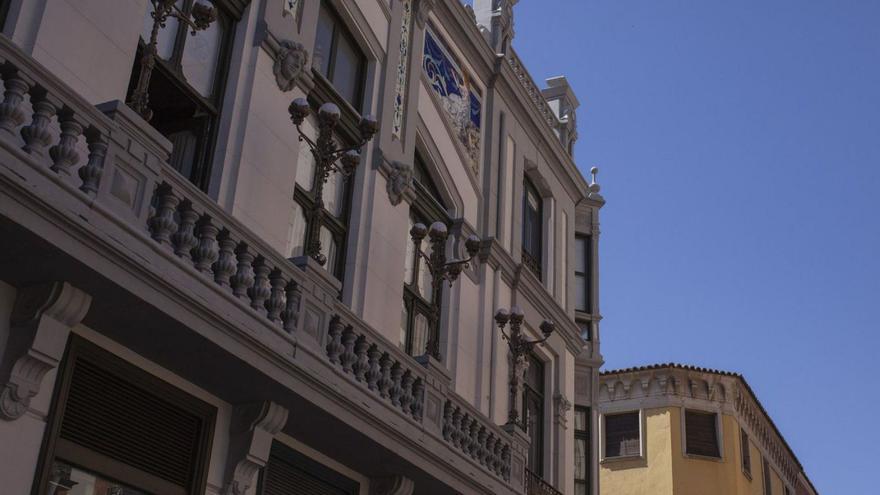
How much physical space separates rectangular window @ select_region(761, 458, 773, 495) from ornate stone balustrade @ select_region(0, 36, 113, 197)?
32673 millimetres

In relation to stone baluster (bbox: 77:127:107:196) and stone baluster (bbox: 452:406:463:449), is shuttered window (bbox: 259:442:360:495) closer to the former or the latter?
stone baluster (bbox: 452:406:463:449)

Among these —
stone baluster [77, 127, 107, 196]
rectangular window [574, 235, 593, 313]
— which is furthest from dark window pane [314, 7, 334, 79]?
rectangular window [574, 235, 593, 313]

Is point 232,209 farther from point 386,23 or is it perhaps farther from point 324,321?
point 386,23

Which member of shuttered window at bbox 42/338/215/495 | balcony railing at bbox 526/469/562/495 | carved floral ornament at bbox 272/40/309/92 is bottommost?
shuttered window at bbox 42/338/215/495

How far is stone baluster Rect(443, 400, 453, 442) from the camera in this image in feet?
48.3

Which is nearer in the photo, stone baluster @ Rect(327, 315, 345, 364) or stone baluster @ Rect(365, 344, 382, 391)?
stone baluster @ Rect(327, 315, 345, 364)

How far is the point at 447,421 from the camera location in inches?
582

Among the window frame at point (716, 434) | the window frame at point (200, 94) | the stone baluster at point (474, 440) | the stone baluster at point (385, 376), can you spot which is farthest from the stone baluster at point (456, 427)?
the window frame at point (716, 434)

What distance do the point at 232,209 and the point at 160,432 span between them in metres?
3.07

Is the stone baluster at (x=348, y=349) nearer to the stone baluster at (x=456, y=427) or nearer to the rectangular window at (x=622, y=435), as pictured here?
the stone baluster at (x=456, y=427)

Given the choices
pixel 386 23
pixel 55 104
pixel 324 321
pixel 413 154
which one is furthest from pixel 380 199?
pixel 55 104

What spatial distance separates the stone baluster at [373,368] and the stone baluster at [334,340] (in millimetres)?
652

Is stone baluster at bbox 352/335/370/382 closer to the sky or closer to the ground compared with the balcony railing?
closer to the ground

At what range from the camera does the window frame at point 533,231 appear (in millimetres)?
23092
